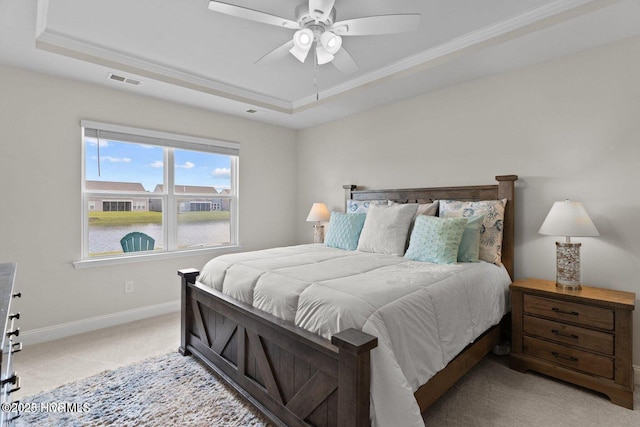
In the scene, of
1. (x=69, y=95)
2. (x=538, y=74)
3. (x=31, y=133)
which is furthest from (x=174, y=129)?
(x=538, y=74)

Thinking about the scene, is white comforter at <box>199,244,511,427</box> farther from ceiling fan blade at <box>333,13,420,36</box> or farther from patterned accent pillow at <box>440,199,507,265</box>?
ceiling fan blade at <box>333,13,420,36</box>

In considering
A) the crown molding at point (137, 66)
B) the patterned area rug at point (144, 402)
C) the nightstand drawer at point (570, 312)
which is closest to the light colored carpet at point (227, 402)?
the patterned area rug at point (144, 402)

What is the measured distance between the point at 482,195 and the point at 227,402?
2.74m

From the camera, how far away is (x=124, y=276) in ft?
11.5

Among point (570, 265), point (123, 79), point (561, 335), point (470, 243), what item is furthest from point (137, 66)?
point (561, 335)

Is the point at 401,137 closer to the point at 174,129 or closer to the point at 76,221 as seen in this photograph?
the point at 174,129

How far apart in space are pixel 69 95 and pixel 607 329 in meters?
4.84

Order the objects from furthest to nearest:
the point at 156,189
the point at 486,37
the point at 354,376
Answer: the point at 156,189 < the point at 486,37 < the point at 354,376

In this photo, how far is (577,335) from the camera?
7.23 feet

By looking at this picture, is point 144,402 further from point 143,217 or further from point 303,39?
point 303,39

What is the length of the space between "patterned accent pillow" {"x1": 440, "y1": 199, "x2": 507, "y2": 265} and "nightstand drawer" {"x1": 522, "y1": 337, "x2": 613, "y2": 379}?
0.66 meters

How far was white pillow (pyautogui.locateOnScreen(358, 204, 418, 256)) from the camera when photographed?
2.95 metres

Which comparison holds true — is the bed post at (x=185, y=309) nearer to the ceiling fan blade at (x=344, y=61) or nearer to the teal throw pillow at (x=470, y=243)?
the ceiling fan blade at (x=344, y=61)

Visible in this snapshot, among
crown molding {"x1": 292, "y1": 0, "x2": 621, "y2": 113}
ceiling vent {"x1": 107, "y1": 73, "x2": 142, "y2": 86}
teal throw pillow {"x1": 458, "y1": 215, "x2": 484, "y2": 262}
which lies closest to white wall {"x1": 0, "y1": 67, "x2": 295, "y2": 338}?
ceiling vent {"x1": 107, "y1": 73, "x2": 142, "y2": 86}
